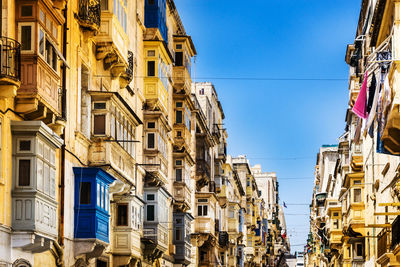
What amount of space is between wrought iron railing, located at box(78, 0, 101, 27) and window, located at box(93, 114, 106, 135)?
3.10 meters

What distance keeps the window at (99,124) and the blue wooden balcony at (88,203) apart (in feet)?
6.31

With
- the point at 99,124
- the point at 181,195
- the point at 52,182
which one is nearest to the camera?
the point at 52,182

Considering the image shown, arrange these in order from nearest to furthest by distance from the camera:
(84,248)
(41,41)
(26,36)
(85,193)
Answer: (26,36) → (41,41) → (84,248) → (85,193)

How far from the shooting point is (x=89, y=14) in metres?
28.5

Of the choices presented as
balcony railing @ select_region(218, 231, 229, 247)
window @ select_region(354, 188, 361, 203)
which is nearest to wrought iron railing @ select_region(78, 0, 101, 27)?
window @ select_region(354, 188, 361, 203)

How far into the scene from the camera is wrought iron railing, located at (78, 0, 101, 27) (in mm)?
28156

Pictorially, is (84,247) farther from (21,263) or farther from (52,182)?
(21,263)

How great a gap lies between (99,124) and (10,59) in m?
8.94

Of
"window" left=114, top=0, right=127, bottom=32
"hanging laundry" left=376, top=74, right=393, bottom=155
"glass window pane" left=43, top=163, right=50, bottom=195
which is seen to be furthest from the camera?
"window" left=114, top=0, right=127, bottom=32

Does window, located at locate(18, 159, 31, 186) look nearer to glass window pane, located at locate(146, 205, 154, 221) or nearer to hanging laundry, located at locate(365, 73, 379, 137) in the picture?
hanging laundry, located at locate(365, 73, 379, 137)

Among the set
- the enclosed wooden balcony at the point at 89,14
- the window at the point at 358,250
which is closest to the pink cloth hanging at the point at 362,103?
the enclosed wooden balcony at the point at 89,14

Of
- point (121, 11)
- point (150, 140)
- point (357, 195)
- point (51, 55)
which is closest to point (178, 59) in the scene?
point (150, 140)

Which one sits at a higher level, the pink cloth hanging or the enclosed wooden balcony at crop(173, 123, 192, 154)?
the enclosed wooden balcony at crop(173, 123, 192, 154)

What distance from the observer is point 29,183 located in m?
21.8
